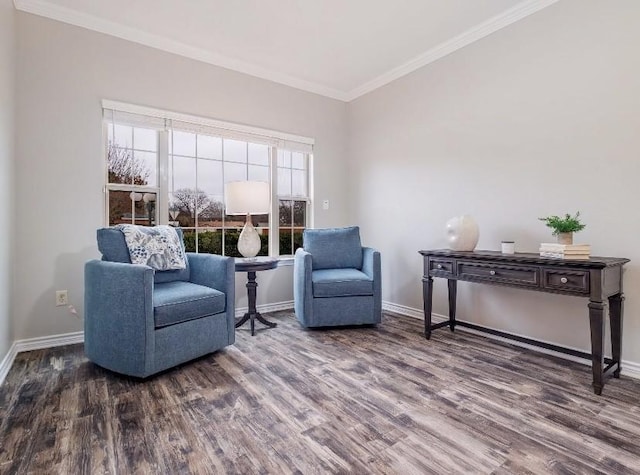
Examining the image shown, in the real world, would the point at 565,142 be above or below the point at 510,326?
above

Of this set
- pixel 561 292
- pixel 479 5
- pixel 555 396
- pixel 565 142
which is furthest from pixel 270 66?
pixel 555 396

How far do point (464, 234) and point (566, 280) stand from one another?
2.56 feet

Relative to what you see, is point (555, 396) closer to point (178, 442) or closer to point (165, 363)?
point (178, 442)

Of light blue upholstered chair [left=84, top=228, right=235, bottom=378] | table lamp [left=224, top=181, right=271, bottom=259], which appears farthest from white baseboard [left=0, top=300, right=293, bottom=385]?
table lamp [left=224, top=181, right=271, bottom=259]

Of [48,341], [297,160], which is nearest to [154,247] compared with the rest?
[48,341]

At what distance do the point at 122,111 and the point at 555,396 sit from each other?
3.67 meters

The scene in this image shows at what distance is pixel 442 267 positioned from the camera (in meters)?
2.74

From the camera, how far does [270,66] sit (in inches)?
141

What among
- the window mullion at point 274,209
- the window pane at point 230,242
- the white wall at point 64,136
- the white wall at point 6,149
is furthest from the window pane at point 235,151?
the white wall at point 6,149

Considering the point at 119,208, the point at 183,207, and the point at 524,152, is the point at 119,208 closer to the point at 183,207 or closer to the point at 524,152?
the point at 183,207

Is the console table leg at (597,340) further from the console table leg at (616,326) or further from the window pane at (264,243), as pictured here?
the window pane at (264,243)

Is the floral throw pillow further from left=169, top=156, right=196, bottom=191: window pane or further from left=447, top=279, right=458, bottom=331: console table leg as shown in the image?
left=447, top=279, right=458, bottom=331: console table leg

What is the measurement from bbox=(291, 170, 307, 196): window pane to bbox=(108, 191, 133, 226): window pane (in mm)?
1711

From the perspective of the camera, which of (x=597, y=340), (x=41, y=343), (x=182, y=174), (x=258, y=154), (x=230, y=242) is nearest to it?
(x=597, y=340)
